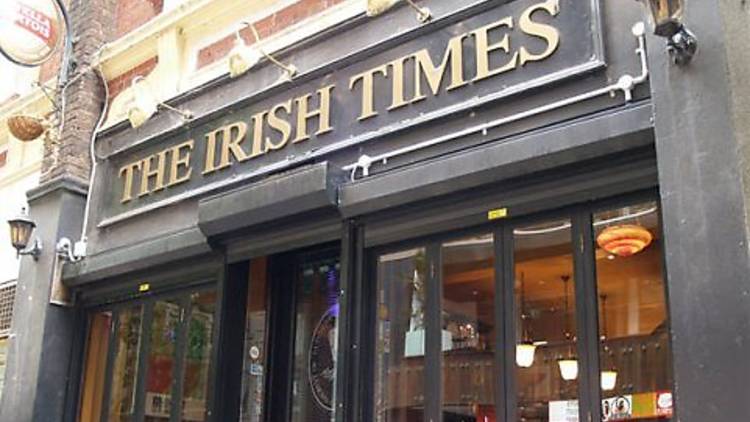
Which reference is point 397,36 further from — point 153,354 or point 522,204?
point 153,354

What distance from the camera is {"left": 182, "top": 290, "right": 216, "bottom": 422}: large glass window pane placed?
6.91m

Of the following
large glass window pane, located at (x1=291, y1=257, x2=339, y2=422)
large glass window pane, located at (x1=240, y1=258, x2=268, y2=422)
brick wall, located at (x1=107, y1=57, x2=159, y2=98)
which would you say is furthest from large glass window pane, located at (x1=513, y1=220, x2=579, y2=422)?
brick wall, located at (x1=107, y1=57, x2=159, y2=98)

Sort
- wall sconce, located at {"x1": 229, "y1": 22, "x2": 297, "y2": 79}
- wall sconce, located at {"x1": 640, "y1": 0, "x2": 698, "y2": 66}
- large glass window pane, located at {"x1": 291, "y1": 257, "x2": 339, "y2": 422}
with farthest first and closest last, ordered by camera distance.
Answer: wall sconce, located at {"x1": 229, "y1": 22, "x2": 297, "y2": 79}, large glass window pane, located at {"x1": 291, "y1": 257, "x2": 339, "y2": 422}, wall sconce, located at {"x1": 640, "y1": 0, "x2": 698, "y2": 66}

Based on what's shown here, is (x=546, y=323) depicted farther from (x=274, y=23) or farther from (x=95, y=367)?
(x=95, y=367)

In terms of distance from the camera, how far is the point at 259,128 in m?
6.67

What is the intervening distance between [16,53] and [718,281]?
6778 millimetres

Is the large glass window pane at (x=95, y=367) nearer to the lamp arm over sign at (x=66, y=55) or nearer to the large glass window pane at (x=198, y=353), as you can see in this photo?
the large glass window pane at (x=198, y=353)

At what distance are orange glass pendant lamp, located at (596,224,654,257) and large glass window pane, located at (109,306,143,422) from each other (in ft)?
14.5

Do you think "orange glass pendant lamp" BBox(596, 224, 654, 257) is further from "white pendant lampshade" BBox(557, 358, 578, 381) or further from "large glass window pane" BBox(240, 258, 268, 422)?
"large glass window pane" BBox(240, 258, 268, 422)

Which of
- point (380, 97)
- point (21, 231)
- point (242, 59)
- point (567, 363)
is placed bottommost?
point (567, 363)

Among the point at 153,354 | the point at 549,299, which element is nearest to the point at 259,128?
the point at 153,354

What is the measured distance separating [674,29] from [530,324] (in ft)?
6.00

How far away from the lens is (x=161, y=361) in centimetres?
730

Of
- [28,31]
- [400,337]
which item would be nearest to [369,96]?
[400,337]
